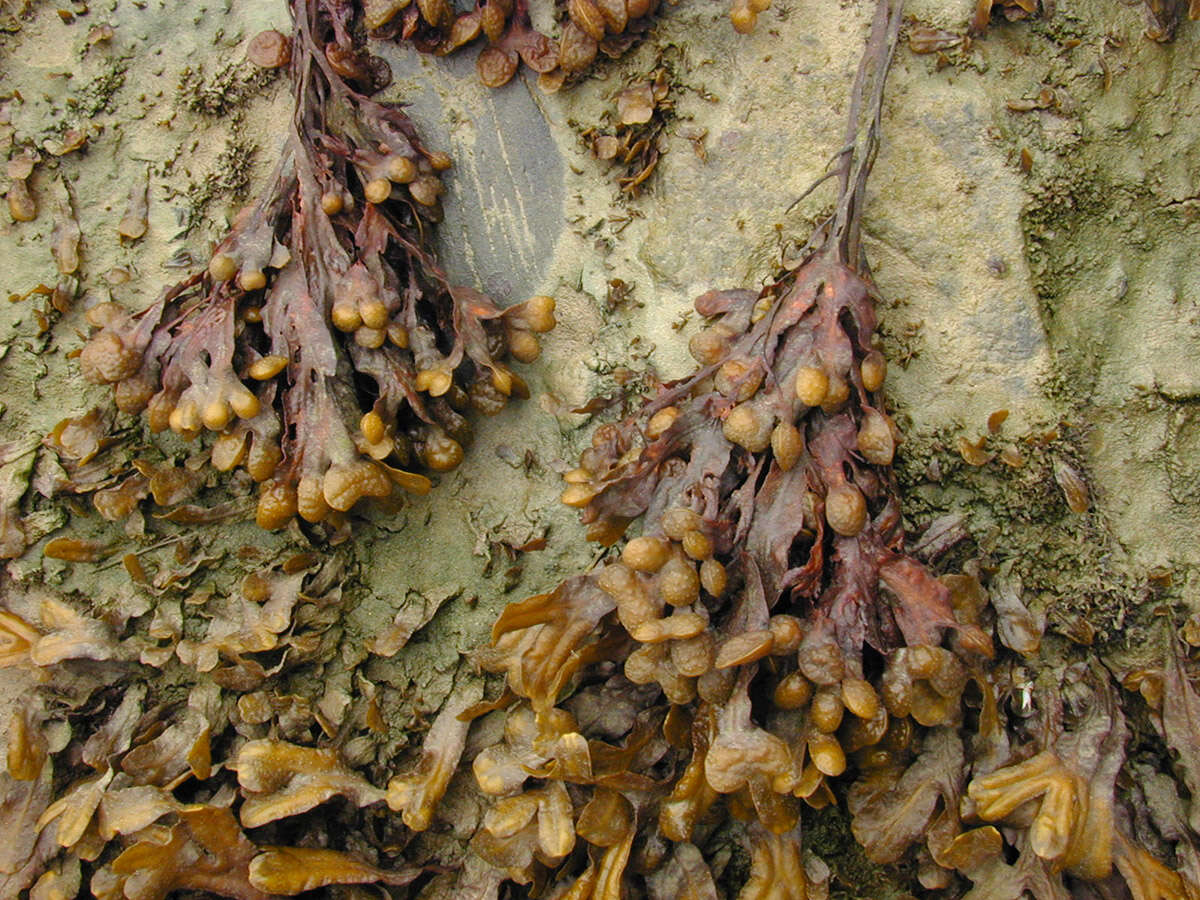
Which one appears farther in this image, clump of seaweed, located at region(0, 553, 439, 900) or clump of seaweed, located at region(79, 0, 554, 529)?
clump of seaweed, located at region(79, 0, 554, 529)

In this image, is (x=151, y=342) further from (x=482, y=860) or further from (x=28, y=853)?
(x=482, y=860)

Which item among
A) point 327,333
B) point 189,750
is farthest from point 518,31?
point 189,750

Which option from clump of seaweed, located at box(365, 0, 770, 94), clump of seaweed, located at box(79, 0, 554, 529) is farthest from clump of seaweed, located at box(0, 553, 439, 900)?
clump of seaweed, located at box(365, 0, 770, 94)

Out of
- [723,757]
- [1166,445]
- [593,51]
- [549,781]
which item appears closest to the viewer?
[723,757]

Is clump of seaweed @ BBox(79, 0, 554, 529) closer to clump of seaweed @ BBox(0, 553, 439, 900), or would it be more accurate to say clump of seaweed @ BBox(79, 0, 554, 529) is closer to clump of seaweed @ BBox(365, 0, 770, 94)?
clump of seaweed @ BBox(365, 0, 770, 94)

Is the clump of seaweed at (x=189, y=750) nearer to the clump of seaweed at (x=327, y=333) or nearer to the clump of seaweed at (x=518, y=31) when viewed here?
the clump of seaweed at (x=327, y=333)

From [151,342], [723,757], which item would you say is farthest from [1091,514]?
[151,342]

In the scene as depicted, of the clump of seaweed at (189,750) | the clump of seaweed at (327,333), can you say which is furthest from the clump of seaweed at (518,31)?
the clump of seaweed at (189,750)

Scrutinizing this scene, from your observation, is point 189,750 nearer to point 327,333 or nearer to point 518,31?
point 327,333
